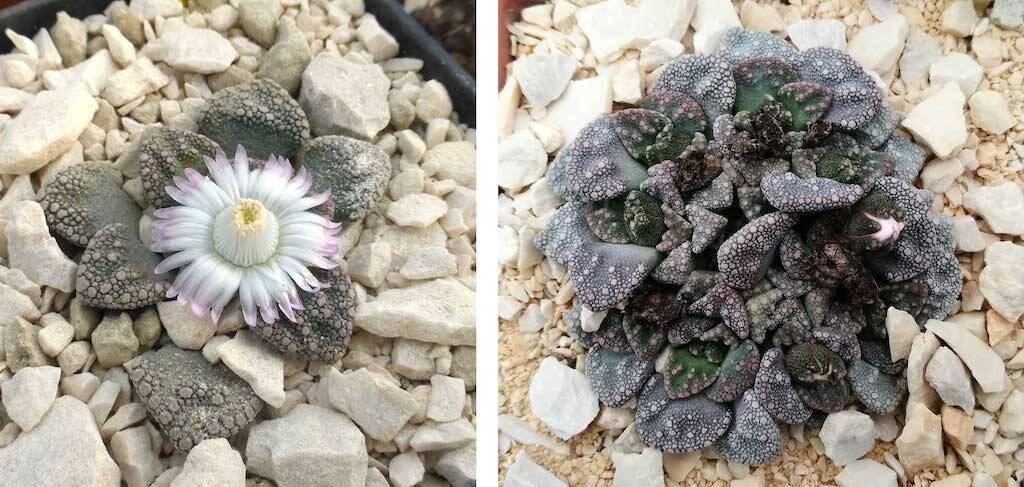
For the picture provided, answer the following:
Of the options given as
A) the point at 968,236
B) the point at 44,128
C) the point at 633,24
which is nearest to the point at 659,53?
the point at 633,24

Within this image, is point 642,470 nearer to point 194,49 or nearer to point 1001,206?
point 1001,206

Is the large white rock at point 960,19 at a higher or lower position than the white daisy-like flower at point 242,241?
higher

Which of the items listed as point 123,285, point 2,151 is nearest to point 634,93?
point 123,285

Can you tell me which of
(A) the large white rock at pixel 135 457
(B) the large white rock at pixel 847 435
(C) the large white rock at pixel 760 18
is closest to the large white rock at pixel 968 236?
(B) the large white rock at pixel 847 435

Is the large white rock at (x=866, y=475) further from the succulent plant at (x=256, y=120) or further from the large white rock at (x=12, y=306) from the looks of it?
the large white rock at (x=12, y=306)

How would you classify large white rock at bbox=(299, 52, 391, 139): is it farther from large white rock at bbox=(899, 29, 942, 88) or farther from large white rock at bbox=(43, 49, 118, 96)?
large white rock at bbox=(899, 29, 942, 88)

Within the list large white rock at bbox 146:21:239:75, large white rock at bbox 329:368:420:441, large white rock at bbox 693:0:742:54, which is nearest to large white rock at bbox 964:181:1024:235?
large white rock at bbox 693:0:742:54

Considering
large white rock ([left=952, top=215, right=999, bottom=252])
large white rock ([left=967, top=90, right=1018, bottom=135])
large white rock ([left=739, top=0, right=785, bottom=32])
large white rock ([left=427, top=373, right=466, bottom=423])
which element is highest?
large white rock ([left=739, top=0, right=785, bottom=32])
